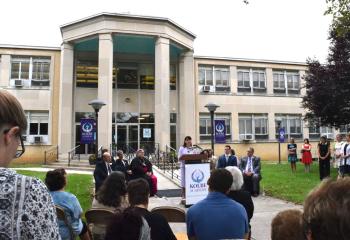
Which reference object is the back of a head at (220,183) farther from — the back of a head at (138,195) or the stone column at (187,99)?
the stone column at (187,99)

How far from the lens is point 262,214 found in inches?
381

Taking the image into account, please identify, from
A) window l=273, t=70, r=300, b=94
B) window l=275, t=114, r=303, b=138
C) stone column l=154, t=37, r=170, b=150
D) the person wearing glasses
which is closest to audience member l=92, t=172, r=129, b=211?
the person wearing glasses

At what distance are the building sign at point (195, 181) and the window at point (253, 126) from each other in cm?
2362

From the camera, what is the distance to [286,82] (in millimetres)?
36062

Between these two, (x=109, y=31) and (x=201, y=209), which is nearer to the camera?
(x=201, y=209)

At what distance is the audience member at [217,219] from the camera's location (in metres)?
3.77

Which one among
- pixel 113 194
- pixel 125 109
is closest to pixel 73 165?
pixel 125 109

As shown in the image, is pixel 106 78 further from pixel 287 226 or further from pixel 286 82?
pixel 287 226

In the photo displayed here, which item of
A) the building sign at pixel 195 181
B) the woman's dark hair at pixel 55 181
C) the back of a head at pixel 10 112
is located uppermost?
the back of a head at pixel 10 112

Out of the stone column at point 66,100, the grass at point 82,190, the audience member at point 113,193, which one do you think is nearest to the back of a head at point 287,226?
the audience member at point 113,193

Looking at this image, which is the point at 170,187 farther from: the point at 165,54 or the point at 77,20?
the point at 77,20

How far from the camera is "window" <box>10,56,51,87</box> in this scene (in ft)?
97.3

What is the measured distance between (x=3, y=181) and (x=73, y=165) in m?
24.2

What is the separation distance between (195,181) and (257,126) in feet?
Result: 81.9
